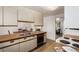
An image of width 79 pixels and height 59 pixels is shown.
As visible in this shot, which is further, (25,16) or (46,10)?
(25,16)

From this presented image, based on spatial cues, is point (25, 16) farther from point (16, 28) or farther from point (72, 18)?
point (72, 18)

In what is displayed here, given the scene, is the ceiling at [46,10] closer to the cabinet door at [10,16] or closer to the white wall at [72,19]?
the white wall at [72,19]

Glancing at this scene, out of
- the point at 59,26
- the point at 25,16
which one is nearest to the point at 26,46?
the point at 25,16

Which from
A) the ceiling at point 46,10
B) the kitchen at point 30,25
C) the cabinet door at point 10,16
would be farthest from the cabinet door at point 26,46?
the ceiling at point 46,10

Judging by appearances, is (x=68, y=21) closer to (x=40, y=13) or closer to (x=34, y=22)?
(x=40, y=13)

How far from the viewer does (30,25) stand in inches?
51.4

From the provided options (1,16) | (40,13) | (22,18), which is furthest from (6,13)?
(40,13)

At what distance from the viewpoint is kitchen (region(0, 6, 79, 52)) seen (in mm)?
920

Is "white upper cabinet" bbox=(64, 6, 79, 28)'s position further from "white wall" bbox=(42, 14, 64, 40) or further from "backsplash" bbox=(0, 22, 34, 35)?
"backsplash" bbox=(0, 22, 34, 35)

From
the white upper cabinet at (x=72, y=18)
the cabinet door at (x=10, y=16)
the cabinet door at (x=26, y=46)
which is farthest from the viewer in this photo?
the cabinet door at (x=26, y=46)

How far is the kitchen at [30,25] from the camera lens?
3.02ft

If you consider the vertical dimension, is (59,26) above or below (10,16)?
below

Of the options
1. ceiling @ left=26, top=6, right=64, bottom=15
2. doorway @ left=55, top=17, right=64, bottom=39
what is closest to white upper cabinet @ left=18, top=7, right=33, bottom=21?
ceiling @ left=26, top=6, right=64, bottom=15

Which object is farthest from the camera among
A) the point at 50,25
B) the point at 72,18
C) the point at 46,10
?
the point at 50,25
